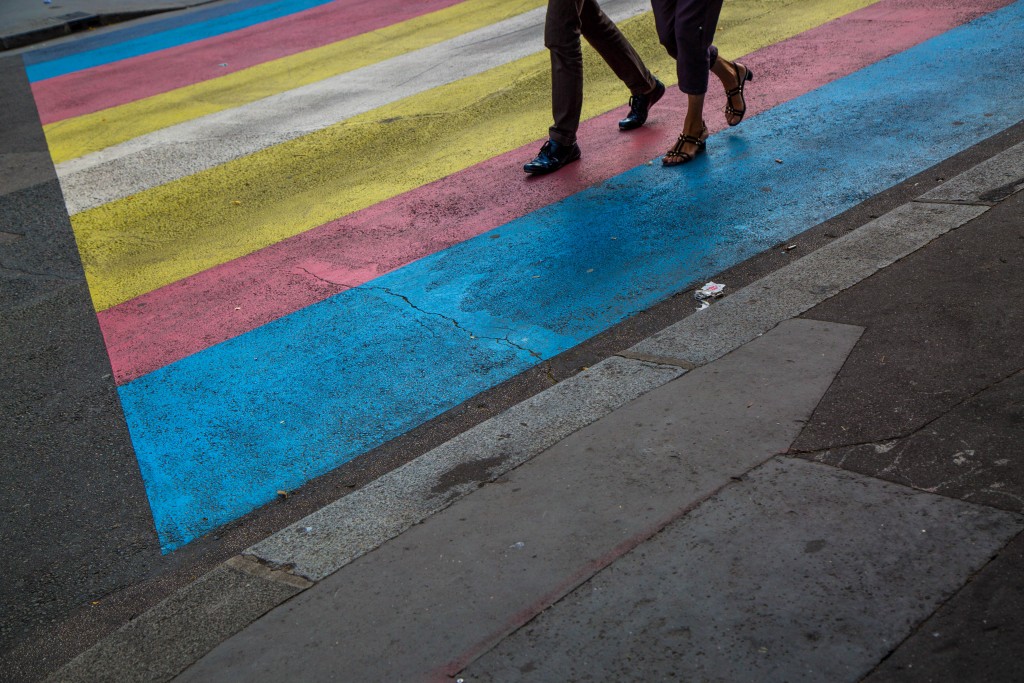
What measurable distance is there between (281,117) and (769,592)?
6.96 m

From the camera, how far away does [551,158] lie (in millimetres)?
6578

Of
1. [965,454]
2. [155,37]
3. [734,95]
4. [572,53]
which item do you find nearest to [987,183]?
[734,95]

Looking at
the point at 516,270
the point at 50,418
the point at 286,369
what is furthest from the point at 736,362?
the point at 50,418

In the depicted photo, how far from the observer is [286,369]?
4.71 m

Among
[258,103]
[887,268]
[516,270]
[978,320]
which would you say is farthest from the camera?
[258,103]

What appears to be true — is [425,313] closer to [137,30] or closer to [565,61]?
[565,61]

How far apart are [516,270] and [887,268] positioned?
5.94 ft

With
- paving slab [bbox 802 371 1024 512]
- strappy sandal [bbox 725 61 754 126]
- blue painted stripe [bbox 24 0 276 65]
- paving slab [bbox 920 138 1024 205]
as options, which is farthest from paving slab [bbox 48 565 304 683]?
blue painted stripe [bbox 24 0 276 65]

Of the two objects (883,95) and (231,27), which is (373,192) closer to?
(883,95)

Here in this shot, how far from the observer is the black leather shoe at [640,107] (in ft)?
23.1

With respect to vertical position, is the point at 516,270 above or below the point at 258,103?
below

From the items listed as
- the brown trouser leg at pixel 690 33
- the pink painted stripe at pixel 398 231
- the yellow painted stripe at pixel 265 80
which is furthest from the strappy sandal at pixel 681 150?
the yellow painted stripe at pixel 265 80

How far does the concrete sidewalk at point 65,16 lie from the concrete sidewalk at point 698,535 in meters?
13.2

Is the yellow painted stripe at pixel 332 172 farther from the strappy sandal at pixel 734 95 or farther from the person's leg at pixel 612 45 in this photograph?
the strappy sandal at pixel 734 95
